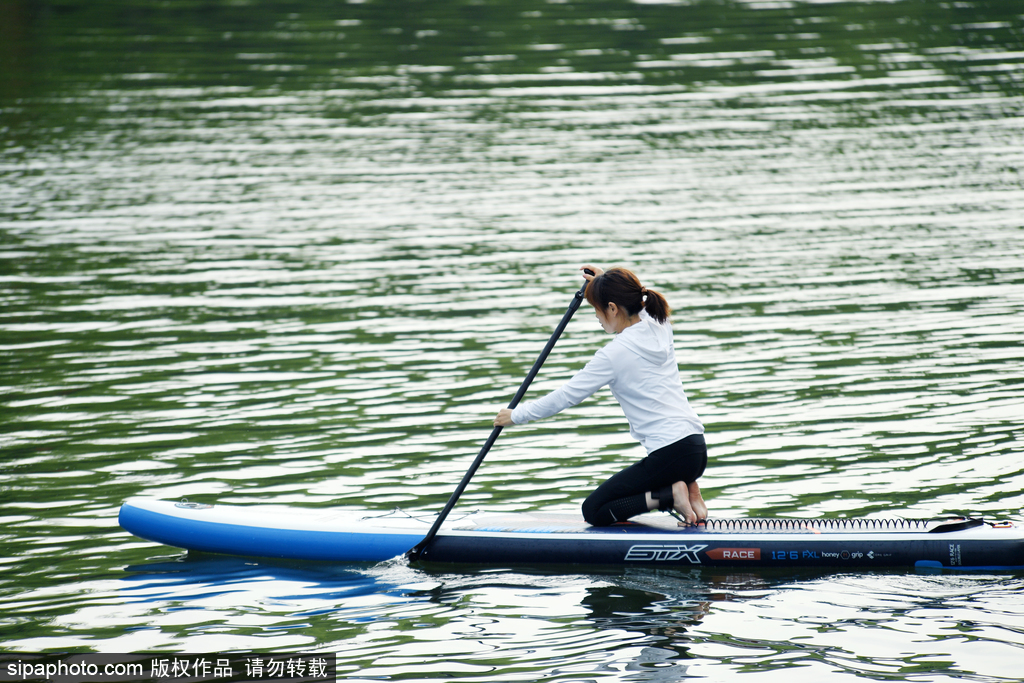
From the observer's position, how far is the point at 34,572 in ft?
25.5

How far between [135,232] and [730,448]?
424 inches

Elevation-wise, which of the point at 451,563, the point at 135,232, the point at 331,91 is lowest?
the point at 451,563

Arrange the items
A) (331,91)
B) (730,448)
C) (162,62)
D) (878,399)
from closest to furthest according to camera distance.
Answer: (730,448)
(878,399)
(331,91)
(162,62)

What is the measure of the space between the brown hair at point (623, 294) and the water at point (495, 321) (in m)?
1.69

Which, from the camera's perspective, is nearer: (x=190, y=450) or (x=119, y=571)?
(x=119, y=571)

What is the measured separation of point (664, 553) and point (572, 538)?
1.97 ft

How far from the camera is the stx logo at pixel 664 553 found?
742 cm

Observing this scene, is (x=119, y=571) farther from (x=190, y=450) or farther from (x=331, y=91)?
(x=331, y=91)

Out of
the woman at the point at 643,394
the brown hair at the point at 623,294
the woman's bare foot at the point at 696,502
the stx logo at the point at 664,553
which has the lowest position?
the stx logo at the point at 664,553

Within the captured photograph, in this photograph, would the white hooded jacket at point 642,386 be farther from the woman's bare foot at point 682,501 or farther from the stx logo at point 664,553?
the stx logo at point 664,553

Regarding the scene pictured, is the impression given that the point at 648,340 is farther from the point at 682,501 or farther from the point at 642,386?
the point at 682,501

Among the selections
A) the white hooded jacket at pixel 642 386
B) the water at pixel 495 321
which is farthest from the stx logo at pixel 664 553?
the white hooded jacket at pixel 642 386

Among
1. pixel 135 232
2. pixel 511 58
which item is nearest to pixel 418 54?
pixel 511 58

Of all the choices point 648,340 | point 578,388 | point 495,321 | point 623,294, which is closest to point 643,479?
point 578,388
